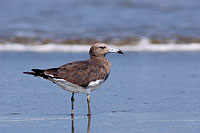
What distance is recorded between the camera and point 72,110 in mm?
5980

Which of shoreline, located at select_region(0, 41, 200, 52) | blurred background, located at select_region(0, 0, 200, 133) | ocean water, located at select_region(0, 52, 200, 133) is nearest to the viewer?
ocean water, located at select_region(0, 52, 200, 133)

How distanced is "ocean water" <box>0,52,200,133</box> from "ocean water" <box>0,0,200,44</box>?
227cm

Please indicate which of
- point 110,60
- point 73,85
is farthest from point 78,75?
point 110,60

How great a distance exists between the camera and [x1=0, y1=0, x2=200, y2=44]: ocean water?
1217cm

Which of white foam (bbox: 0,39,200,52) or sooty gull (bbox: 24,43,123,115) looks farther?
white foam (bbox: 0,39,200,52)

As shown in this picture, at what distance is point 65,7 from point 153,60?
665cm

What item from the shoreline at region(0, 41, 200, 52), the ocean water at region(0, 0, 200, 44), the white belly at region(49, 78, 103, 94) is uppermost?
the ocean water at region(0, 0, 200, 44)

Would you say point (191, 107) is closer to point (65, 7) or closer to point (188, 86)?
point (188, 86)

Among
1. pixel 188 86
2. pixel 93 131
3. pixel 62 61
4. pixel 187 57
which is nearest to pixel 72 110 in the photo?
pixel 93 131

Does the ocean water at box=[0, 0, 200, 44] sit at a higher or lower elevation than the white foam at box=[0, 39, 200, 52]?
higher

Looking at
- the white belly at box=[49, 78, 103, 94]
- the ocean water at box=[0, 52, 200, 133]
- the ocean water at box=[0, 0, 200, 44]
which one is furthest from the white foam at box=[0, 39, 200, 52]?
the white belly at box=[49, 78, 103, 94]

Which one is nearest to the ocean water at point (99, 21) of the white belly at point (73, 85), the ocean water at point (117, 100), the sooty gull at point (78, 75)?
the ocean water at point (117, 100)

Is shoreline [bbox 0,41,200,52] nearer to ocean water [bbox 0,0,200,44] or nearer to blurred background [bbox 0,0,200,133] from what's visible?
blurred background [bbox 0,0,200,133]

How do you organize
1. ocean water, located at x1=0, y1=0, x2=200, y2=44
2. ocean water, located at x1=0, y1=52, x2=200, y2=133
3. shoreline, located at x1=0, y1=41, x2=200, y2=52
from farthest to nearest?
1. ocean water, located at x1=0, y1=0, x2=200, y2=44
2. shoreline, located at x1=0, y1=41, x2=200, y2=52
3. ocean water, located at x1=0, y1=52, x2=200, y2=133
